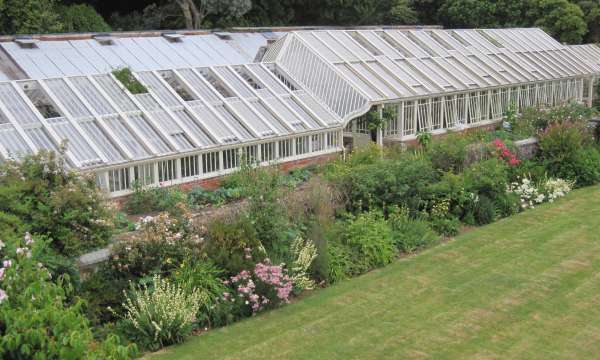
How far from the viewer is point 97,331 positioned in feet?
32.6

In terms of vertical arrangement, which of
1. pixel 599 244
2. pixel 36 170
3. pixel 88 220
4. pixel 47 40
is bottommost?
pixel 599 244

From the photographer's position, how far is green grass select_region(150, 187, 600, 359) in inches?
394

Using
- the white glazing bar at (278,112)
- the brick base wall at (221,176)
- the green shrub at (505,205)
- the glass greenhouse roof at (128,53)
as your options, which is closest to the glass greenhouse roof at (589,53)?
the glass greenhouse roof at (128,53)

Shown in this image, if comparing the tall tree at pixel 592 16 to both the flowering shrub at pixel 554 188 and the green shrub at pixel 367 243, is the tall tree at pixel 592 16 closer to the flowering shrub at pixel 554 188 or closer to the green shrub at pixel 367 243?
the flowering shrub at pixel 554 188

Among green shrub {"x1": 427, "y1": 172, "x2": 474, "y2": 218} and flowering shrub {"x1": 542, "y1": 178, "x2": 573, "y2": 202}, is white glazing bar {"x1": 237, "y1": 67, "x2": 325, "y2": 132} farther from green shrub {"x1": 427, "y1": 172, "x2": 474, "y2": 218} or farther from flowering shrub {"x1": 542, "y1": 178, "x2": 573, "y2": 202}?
flowering shrub {"x1": 542, "y1": 178, "x2": 573, "y2": 202}

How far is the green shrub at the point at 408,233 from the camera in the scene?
14.6m

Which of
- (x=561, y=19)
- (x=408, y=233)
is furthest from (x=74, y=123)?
(x=561, y=19)

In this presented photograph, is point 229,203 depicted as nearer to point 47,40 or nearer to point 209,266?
point 209,266

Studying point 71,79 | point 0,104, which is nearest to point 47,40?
point 71,79

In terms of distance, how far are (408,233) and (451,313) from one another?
3642mm

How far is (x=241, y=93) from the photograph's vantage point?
62.6ft

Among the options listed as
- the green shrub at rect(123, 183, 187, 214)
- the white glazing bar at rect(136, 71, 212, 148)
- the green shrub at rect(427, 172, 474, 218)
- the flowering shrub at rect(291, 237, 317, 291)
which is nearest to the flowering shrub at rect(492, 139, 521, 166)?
the green shrub at rect(427, 172, 474, 218)

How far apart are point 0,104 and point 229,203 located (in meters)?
5.14

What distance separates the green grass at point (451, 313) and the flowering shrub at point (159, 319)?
0.73 ft
